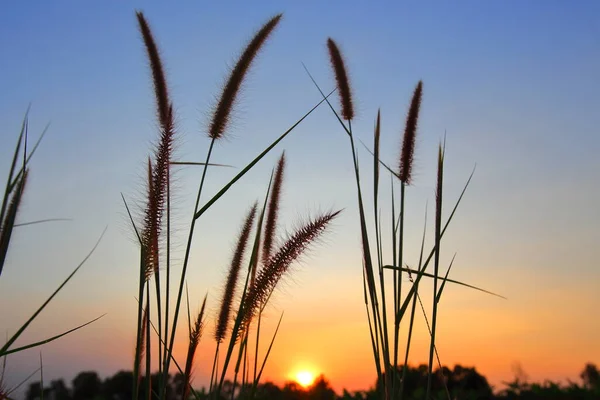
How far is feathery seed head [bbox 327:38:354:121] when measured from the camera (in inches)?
129

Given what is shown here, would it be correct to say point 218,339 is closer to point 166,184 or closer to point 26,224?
point 166,184

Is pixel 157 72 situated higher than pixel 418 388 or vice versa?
pixel 157 72

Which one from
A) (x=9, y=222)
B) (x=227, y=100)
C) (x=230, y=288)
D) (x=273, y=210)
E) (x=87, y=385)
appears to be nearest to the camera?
(x=9, y=222)

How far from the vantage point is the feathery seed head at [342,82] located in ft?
10.7

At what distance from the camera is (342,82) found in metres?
3.34

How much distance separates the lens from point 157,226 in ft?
7.37

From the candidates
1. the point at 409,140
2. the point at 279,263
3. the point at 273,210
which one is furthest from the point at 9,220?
the point at 409,140

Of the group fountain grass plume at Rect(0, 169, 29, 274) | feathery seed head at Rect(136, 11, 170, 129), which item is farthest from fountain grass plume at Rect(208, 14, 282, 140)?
fountain grass plume at Rect(0, 169, 29, 274)

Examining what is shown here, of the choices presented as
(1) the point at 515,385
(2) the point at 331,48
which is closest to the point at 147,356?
(2) the point at 331,48

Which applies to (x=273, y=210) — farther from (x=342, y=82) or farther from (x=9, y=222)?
(x=9, y=222)

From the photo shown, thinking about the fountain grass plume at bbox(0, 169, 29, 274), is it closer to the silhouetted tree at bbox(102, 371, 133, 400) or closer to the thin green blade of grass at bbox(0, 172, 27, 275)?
the thin green blade of grass at bbox(0, 172, 27, 275)

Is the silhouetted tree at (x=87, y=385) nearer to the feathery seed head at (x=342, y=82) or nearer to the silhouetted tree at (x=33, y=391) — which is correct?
the silhouetted tree at (x=33, y=391)

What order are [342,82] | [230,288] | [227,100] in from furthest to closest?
[342,82]
[227,100]
[230,288]

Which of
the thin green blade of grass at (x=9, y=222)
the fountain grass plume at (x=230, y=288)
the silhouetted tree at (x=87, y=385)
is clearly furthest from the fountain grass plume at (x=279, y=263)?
the silhouetted tree at (x=87, y=385)
